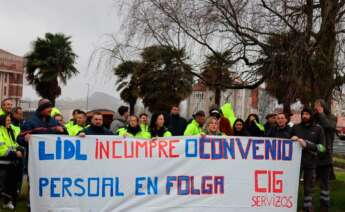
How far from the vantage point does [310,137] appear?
24.7 feet

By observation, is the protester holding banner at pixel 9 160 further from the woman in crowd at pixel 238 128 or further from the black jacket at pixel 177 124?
the woman in crowd at pixel 238 128

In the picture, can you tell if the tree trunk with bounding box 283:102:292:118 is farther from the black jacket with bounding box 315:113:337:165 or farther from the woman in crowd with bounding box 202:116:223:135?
the woman in crowd with bounding box 202:116:223:135

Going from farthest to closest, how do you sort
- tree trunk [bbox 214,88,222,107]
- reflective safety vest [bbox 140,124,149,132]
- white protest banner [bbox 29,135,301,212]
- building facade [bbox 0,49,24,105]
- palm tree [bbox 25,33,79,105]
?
1. building facade [bbox 0,49,24,105]
2. palm tree [bbox 25,33,79,105]
3. tree trunk [bbox 214,88,222,107]
4. reflective safety vest [bbox 140,124,149,132]
5. white protest banner [bbox 29,135,301,212]

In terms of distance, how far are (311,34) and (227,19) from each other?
61.9 inches

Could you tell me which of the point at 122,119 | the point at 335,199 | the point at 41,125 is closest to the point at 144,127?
the point at 122,119

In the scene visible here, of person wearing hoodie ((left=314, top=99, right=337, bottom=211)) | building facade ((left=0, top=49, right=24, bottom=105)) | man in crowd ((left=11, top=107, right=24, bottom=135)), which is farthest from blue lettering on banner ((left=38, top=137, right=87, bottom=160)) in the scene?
building facade ((left=0, top=49, right=24, bottom=105))

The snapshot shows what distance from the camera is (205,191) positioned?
23.1 feet

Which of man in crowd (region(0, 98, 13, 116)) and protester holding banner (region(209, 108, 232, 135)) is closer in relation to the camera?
man in crowd (region(0, 98, 13, 116))

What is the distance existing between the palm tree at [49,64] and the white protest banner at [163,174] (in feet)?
114

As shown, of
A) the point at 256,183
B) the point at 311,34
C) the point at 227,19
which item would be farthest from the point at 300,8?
the point at 256,183

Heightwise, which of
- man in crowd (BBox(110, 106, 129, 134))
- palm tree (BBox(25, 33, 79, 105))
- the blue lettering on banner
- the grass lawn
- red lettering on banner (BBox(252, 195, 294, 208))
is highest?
palm tree (BBox(25, 33, 79, 105))

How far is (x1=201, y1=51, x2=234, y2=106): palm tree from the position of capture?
34.4ft

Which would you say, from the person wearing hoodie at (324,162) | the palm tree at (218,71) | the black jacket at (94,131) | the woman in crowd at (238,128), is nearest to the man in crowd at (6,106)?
the black jacket at (94,131)

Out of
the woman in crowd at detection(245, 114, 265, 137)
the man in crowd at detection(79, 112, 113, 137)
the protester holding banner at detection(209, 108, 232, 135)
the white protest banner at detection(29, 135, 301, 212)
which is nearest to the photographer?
the white protest banner at detection(29, 135, 301, 212)
